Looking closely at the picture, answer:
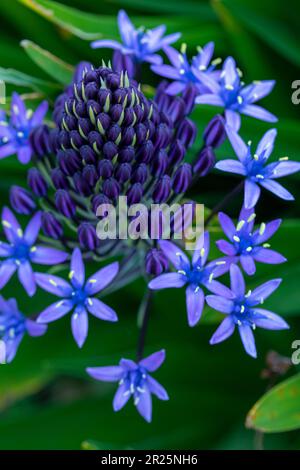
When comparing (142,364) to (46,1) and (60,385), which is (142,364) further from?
(60,385)

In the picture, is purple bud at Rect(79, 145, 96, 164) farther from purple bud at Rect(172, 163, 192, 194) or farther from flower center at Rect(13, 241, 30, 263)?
flower center at Rect(13, 241, 30, 263)

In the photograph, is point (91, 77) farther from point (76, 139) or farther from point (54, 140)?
point (54, 140)

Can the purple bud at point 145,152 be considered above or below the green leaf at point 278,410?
above

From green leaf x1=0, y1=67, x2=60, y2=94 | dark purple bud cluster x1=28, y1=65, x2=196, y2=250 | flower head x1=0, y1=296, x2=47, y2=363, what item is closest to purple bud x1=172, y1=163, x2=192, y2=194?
dark purple bud cluster x1=28, y1=65, x2=196, y2=250

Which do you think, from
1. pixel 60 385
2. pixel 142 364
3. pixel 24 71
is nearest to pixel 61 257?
pixel 142 364

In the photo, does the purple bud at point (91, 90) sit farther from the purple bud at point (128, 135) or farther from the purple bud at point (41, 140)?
the purple bud at point (41, 140)

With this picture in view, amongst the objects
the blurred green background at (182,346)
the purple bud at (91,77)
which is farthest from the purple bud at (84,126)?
the blurred green background at (182,346)
